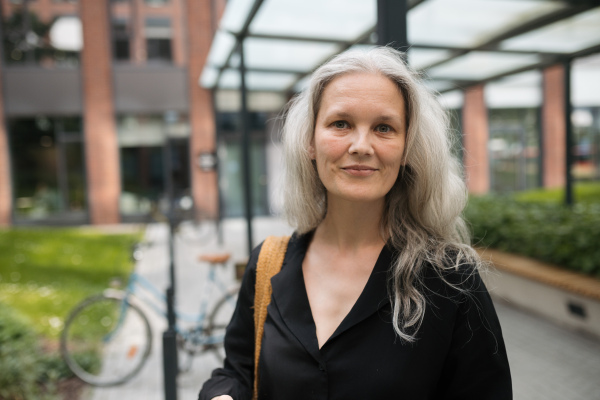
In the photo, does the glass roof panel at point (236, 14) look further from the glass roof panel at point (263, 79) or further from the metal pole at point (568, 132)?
the metal pole at point (568, 132)

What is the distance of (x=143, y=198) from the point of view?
15602 millimetres

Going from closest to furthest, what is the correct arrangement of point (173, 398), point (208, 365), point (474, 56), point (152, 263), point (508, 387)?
point (508, 387) → point (173, 398) → point (208, 365) → point (474, 56) → point (152, 263)

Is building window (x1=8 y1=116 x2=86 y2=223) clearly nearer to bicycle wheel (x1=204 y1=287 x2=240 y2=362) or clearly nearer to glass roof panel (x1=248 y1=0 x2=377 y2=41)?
glass roof panel (x1=248 y1=0 x2=377 y2=41)

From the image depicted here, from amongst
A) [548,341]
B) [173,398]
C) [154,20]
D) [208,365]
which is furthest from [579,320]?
[154,20]

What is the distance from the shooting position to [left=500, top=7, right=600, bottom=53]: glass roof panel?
614 centimetres

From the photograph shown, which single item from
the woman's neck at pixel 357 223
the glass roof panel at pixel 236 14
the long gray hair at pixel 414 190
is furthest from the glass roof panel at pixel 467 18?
the woman's neck at pixel 357 223

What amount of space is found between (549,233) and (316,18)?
3.84 meters

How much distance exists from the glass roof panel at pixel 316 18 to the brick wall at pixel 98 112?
10.1 meters

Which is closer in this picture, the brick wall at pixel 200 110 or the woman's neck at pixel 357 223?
the woman's neck at pixel 357 223

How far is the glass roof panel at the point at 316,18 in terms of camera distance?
5797mm

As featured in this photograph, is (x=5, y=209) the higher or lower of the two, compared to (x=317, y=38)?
lower

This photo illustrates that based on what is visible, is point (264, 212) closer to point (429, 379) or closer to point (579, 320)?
point (579, 320)

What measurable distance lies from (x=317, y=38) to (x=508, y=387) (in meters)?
6.28

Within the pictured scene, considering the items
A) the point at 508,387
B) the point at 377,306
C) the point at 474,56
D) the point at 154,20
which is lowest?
the point at 508,387
